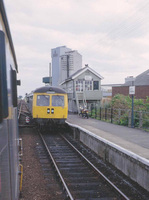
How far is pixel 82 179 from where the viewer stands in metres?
6.93

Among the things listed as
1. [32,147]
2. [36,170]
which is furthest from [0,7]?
[32,147]

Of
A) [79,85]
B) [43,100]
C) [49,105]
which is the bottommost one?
[49,105]

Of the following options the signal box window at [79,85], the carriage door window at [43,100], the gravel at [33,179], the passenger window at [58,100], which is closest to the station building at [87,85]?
the signal box window at [79,85]

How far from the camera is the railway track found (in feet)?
19.0

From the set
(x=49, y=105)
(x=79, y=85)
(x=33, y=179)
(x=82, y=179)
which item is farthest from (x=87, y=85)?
(x=33, y=179)

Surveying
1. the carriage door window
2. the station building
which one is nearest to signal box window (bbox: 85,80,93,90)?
the station building

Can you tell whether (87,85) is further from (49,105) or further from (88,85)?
(49,105)

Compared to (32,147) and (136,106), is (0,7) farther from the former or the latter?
(136,106)

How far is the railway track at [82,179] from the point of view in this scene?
5.79 meters

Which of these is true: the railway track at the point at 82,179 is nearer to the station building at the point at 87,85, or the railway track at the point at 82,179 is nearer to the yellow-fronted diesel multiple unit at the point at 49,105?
the yellow-fronted diesel multiple unit at the point at 49,105

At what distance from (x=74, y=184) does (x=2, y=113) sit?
5592 mm

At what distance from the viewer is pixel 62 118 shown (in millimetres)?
14469

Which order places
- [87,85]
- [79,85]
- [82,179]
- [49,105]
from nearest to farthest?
[82,179], [49,105], [79,85], [87,85]

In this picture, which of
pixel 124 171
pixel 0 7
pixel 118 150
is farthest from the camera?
pixel 118 150
